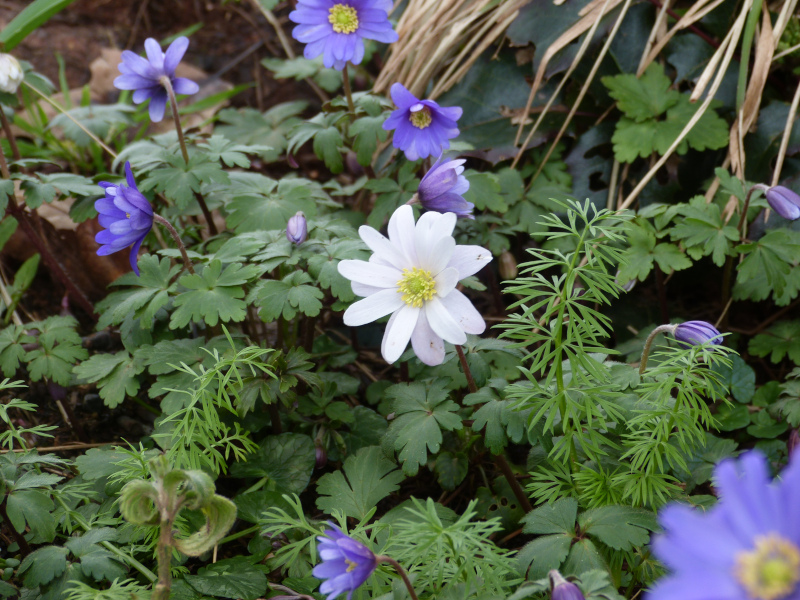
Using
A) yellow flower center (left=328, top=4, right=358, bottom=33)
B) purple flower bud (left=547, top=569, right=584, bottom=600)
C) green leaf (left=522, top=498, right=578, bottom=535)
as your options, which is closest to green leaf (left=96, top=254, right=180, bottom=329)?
yellow flower center (left=328, top=4, right=358, bottom=33)

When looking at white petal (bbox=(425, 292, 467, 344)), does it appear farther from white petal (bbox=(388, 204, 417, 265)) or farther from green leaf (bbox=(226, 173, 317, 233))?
green leaf (bbox=(226, 173, 317, 233))

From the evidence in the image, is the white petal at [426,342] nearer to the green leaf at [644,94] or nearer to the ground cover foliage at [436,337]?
the ground cover foliage at [436,337]

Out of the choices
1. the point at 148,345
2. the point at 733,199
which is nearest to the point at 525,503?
the point at 148,345

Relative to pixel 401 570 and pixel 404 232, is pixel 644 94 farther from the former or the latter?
pixel 401 570

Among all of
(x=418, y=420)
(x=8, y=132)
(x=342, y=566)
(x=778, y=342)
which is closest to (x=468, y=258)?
(x=418, y=420)

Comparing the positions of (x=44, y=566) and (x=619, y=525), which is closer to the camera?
(x=619, y=525)

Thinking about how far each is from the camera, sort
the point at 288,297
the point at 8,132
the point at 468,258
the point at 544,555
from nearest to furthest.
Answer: the point at 544,555 → the point at 468,258 → the point at 288,297 → the point at 8,132
